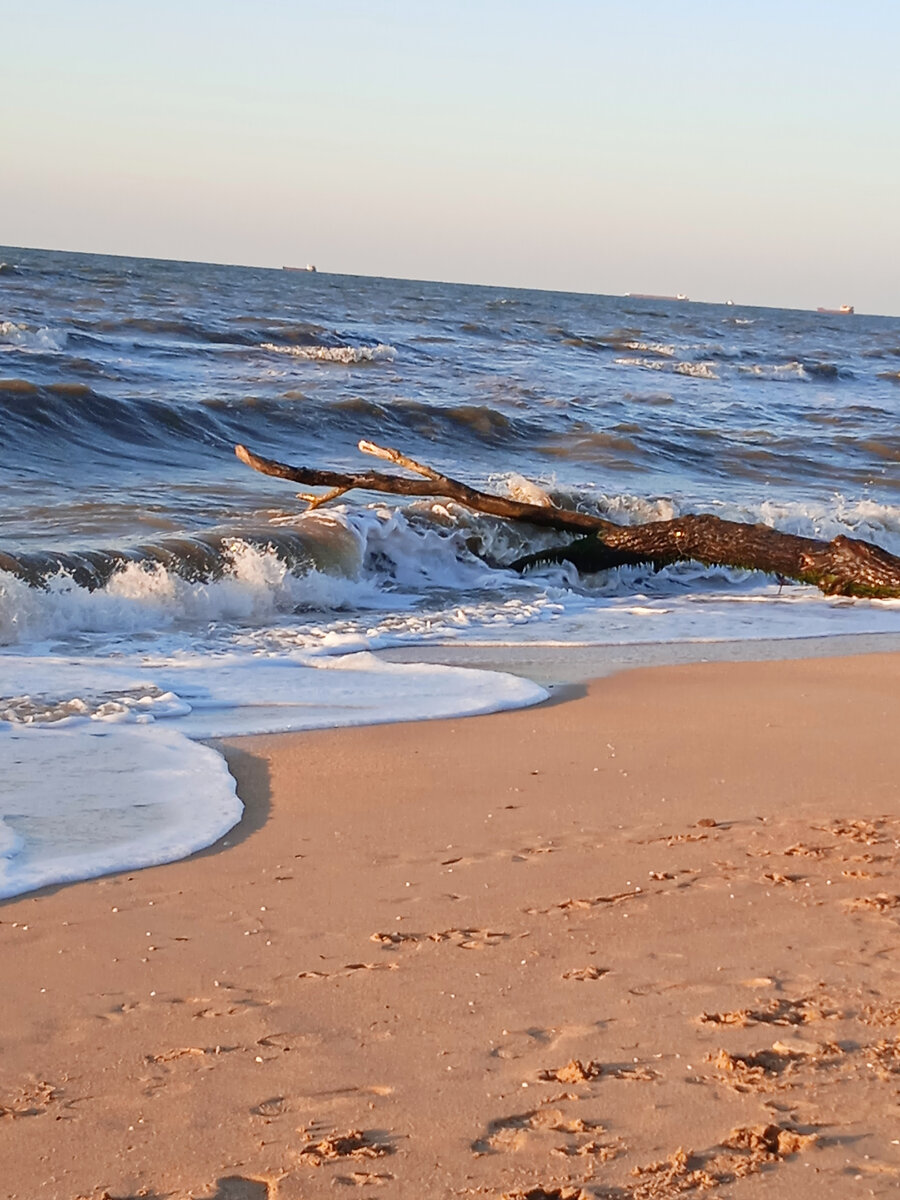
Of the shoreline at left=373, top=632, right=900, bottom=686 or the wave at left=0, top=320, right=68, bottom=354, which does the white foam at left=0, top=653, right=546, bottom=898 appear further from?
the wave at left=0, top=320, right=68, bottom=354

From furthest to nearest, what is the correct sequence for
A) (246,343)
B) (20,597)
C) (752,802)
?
(246,343), (20,597), (752,802)

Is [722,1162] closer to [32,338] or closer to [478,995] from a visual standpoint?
[478,995]

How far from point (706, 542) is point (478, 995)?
5751 millimetres

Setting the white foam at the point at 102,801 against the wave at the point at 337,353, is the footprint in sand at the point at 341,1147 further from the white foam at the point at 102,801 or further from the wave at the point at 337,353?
the wave at the point at 337,353

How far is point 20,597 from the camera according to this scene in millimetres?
7199

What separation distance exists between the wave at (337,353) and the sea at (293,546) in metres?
0.13

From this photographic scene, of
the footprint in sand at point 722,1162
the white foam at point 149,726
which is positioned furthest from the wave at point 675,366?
the footprint in sand at point 722,1162

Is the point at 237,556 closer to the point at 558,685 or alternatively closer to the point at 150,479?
the point at 558,685

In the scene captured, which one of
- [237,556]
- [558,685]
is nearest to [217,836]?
[558,685]

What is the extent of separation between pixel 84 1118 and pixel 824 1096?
129 cm

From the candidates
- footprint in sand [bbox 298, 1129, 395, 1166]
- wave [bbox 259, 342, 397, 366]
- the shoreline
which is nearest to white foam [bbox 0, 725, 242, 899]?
footprint in sand [bbox 298, 1129, 395, 1166]

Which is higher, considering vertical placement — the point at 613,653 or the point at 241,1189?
the point at 613,653

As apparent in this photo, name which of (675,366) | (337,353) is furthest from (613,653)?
(675,366)

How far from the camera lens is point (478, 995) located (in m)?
2.75
